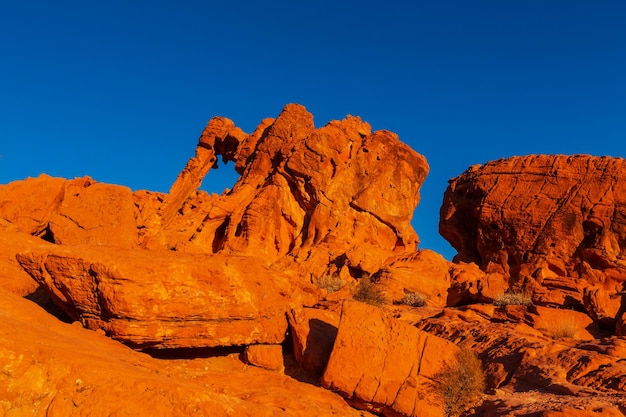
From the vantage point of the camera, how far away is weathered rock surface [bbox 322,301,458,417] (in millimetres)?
8250

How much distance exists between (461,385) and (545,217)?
21.0 metres

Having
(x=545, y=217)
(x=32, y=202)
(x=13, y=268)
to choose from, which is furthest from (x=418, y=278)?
(x=32, y=202)

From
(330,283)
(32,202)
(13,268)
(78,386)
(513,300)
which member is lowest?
(78,386)

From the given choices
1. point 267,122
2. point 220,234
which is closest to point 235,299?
point 220,234

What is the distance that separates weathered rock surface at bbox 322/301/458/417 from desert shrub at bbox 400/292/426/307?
9.52 metres

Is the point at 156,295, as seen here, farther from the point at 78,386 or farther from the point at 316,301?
the point at 316,301

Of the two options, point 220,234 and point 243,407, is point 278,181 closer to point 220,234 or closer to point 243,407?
point 220,234

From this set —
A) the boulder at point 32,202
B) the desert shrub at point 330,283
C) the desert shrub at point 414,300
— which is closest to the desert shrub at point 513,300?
the desert shrub at point 414,300

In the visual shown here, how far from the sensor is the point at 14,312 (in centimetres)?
761

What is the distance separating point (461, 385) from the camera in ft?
27.2

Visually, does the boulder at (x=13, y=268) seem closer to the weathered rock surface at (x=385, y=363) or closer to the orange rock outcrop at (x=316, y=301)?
the orange rock outcrop at (x=316, y=301)

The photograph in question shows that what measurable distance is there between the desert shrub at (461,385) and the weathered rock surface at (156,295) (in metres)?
3.50

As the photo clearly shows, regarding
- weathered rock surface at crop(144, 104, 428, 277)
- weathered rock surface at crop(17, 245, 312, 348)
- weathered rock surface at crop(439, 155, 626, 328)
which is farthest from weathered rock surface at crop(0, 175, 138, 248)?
weathered rock surface at crop(439, 155, 626, 328)

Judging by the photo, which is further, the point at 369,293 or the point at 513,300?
the point at 369,293
